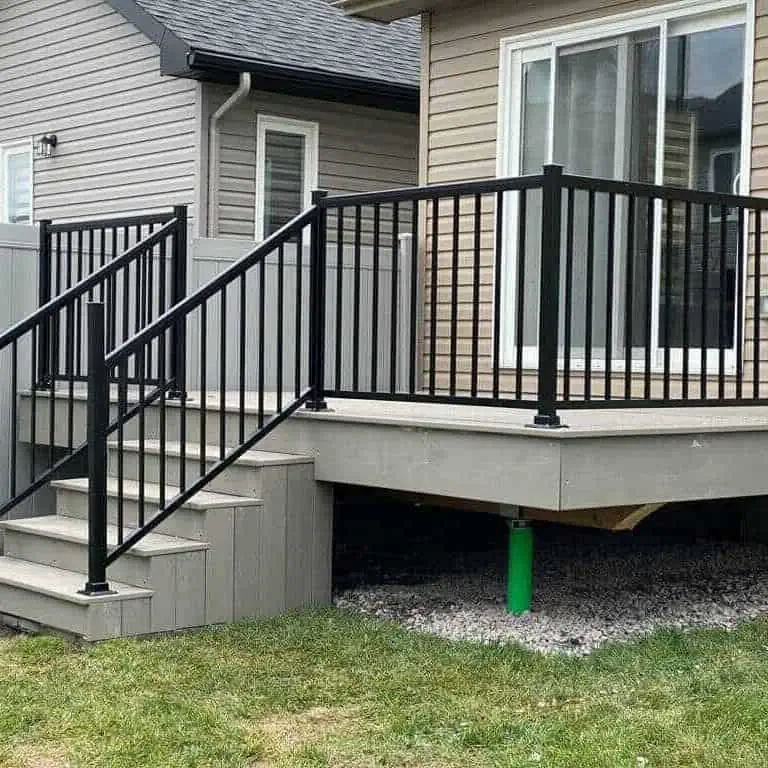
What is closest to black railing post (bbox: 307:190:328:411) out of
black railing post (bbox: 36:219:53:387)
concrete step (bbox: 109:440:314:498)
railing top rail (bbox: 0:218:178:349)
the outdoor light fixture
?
concrete step (bbox: 109:440:314:498)

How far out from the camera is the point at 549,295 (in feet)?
16.4

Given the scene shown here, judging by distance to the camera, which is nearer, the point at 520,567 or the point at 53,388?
the point at 520,567

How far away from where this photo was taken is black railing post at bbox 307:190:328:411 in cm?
603

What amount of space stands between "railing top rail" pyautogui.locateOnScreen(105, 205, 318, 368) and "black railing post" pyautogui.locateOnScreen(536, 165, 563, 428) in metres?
1.34

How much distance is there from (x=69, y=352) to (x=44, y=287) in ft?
2.87

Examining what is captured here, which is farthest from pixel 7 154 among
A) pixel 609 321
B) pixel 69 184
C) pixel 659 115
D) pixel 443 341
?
pixel 609 321

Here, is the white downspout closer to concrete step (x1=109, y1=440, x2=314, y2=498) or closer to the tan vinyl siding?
the tan vinyl siding

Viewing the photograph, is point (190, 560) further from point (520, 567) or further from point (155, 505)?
point (520, 567)

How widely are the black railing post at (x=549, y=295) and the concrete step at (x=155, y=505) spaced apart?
1438 mm

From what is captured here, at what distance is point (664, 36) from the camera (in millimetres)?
6812

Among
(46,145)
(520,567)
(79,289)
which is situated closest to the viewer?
(520,567)

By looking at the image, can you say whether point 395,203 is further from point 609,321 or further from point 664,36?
point 664,36

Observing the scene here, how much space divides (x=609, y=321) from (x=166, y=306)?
9.83 feet

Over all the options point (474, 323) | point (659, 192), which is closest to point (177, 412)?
point (474, 323)
